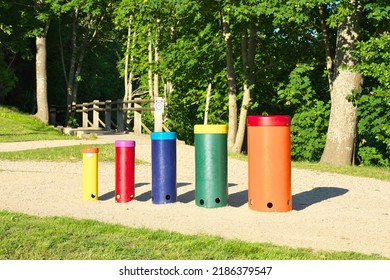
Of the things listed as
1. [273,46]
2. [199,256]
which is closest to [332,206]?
[199,256]

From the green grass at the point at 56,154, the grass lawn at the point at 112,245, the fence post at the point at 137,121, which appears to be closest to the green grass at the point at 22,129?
the fence post at the point at 137,121

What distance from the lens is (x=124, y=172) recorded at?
27.4 ft

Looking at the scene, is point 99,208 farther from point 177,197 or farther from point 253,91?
point 253,91

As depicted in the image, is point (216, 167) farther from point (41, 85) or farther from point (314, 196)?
point (41, 85)

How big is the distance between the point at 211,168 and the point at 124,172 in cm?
137

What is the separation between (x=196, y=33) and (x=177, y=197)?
13677mm

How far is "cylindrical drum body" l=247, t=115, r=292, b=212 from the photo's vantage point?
7426 mm

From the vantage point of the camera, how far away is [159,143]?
26.6ft

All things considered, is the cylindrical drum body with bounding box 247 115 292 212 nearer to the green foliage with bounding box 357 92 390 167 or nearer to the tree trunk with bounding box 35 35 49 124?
the green foliage with bounding box 357 92 390 167

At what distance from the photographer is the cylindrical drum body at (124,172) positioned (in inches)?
325

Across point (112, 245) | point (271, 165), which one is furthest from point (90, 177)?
point (112, 245)

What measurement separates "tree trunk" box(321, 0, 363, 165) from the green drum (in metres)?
8.45

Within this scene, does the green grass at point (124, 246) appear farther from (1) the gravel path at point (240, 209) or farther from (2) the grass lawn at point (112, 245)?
(1) the gravel path at point (240, 209)

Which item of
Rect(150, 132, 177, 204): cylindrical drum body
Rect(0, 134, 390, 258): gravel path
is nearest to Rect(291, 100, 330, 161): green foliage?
Rect(0, 134, 390, 258): gravel path
